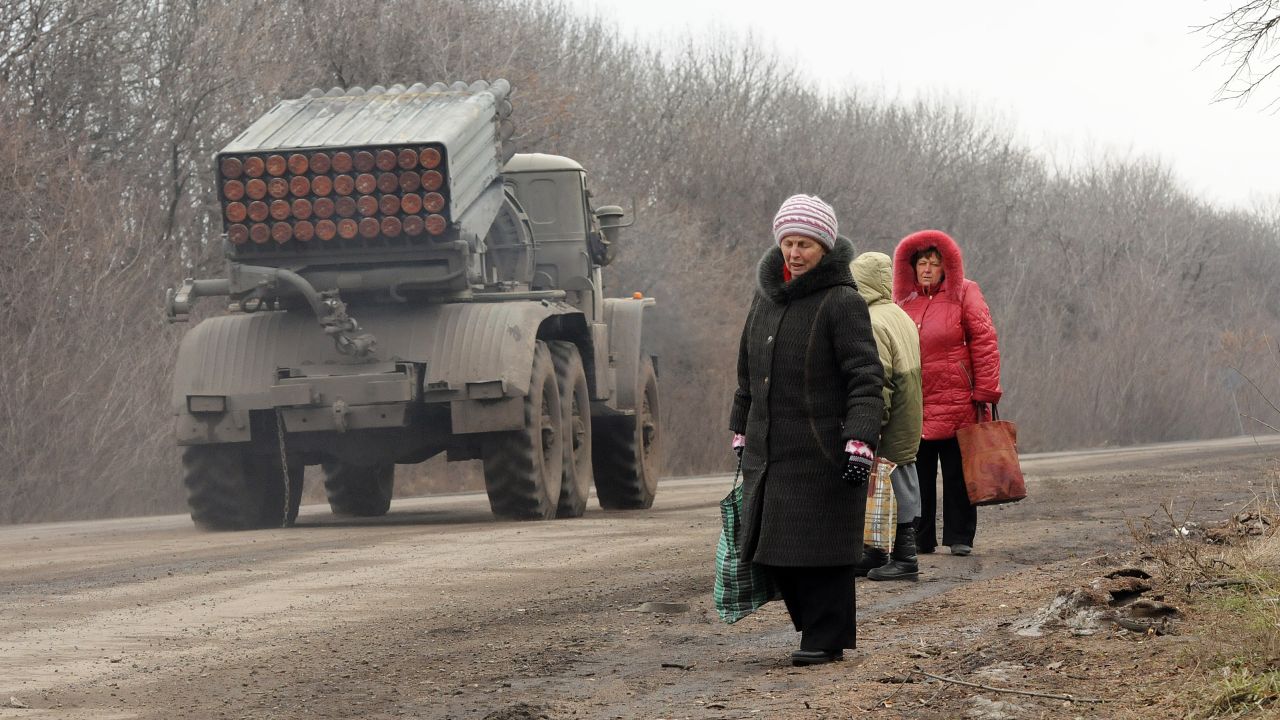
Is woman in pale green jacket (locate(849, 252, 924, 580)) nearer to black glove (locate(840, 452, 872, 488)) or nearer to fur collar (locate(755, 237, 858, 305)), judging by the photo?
fur collar (locate(755, 237, 858, 305))

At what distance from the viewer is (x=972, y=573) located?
10.4 m

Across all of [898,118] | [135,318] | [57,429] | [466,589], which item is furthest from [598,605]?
[898,118]

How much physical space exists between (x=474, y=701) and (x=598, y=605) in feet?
9.32

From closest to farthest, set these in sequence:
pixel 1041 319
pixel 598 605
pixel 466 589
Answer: pixel 598 605 → pixel 466 589 → pixel 1041 319

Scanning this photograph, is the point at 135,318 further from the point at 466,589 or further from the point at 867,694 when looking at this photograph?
the point at 867,694

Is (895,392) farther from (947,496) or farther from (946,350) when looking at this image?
(947,496)

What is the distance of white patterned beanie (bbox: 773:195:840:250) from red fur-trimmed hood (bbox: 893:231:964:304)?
3.89 m

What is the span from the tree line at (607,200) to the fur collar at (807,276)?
622 centimetres

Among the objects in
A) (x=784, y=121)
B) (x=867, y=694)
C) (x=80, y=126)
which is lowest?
(x=867, y=694)

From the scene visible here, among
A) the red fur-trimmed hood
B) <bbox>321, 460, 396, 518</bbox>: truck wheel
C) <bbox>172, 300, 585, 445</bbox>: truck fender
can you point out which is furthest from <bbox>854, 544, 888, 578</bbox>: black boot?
<bbox>321, 460, 396, 518</bbox>: truck wheel

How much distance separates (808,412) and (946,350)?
165 inches

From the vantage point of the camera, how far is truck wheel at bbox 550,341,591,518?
52.2 feet

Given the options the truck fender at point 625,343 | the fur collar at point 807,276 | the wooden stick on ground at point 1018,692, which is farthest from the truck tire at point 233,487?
the wooden stick on ground at point 1018,692

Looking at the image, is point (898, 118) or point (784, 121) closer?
point (784, 121)
